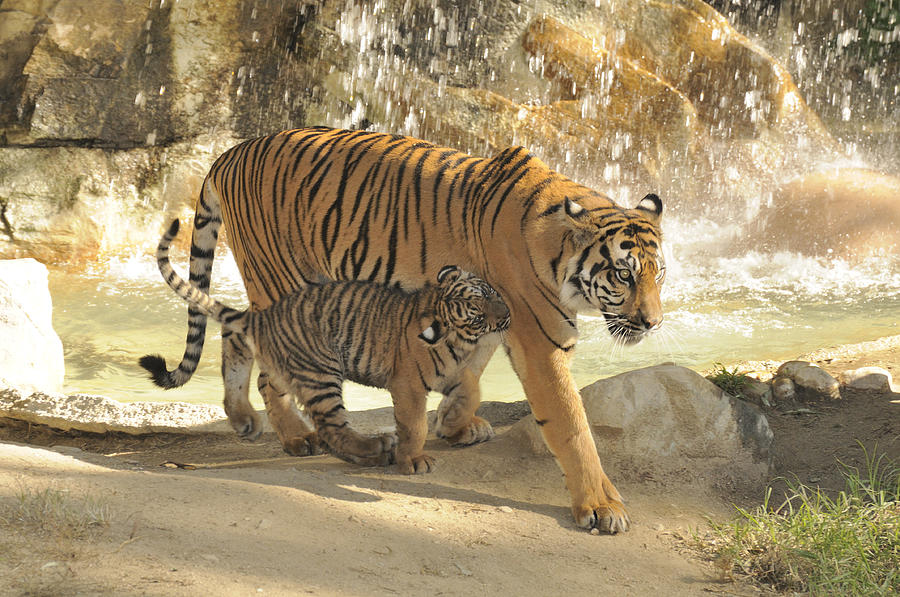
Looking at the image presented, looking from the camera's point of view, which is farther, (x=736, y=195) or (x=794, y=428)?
(x=736, y=195)

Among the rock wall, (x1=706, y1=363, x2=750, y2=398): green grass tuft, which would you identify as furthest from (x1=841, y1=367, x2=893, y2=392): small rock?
the rock wall

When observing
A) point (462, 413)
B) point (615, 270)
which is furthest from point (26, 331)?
point (615, 270)

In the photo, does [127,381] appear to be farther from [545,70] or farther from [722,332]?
[545,70]

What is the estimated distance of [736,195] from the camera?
10797 millimetres

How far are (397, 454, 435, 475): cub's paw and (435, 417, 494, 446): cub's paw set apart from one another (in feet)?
1.63

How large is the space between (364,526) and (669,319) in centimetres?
501

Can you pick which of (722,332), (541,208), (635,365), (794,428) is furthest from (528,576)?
(722,332)

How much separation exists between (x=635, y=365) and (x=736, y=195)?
489cm

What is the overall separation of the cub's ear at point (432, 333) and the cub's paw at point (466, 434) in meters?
0.75

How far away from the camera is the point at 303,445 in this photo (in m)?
4.46

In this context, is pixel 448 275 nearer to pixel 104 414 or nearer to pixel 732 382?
pixel 732 382

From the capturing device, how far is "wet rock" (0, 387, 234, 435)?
504 cm

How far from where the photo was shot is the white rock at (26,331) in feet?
17.9

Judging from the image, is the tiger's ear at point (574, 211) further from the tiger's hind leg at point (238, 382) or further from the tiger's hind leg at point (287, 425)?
the tiger's hind leg at point (238, 382)
